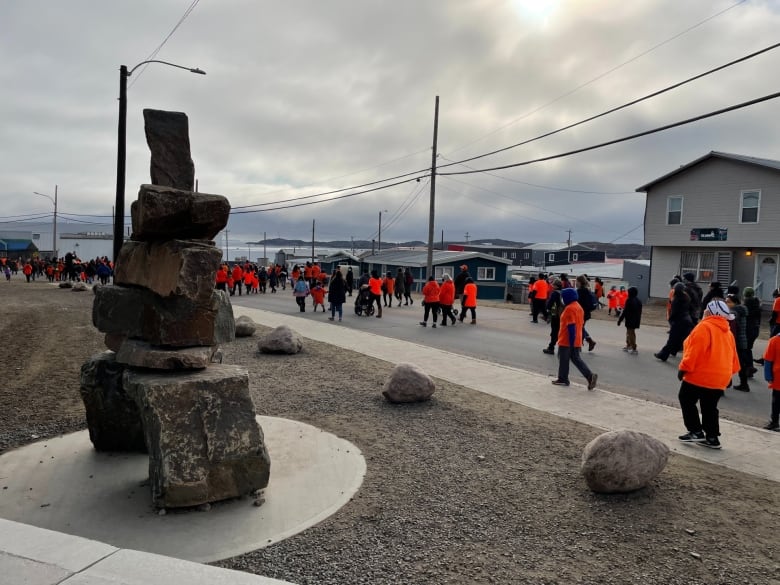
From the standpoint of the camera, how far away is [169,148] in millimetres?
5855

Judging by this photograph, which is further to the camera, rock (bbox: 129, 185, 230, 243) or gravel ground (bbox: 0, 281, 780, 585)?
rock (bbox: 129, 185, 230, 243)

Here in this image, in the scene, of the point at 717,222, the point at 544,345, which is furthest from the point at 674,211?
the point at 544,345

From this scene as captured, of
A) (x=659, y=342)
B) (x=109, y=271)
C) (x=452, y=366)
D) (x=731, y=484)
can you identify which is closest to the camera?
(x=731, y=484)

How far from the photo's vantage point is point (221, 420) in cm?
491

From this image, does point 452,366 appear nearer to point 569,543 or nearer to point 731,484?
point 731,484

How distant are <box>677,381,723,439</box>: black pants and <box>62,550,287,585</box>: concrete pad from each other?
5.45m

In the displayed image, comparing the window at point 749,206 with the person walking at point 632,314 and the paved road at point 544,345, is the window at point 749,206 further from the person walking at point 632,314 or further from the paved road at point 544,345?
the person walking at point 632,314

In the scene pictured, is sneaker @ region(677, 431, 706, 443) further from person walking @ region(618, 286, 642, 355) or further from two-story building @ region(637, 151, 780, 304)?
two-story building @ region(637, 151, 780, 304)

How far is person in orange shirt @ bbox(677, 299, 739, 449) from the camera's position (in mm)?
6414

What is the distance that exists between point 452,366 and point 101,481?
23.2 feet

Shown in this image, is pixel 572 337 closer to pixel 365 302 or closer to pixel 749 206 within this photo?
pixel 365 302

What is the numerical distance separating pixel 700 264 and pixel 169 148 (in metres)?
29.1

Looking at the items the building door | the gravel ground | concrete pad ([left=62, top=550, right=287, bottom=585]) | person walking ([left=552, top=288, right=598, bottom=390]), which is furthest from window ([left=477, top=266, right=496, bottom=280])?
concrete pad ([left=62, top=550, right=287, bottom=585])

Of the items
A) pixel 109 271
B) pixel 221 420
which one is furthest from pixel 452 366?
pixel 109 271
